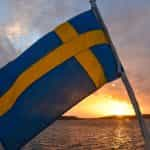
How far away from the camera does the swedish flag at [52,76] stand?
724 cm

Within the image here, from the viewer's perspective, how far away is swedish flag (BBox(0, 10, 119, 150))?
7.24 m

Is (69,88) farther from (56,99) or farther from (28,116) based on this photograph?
(28,116)

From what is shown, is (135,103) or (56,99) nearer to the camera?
(135,103)

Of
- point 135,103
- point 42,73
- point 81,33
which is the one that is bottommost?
point 135,103

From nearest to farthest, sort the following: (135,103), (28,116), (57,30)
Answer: (135,103)
(28,116)
(57,30)

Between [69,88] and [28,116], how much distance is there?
0.93 metres

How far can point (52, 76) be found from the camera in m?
7.66

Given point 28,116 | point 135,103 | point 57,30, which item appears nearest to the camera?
point 135,103

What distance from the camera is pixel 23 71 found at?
7.62m

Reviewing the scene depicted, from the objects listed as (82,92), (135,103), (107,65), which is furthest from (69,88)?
(135,103)

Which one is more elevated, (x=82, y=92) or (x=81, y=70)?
(x=81, y=70)

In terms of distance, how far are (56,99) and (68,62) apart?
0.80m

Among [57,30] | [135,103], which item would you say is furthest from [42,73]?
[135,103]

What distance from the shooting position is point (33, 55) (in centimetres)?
770
